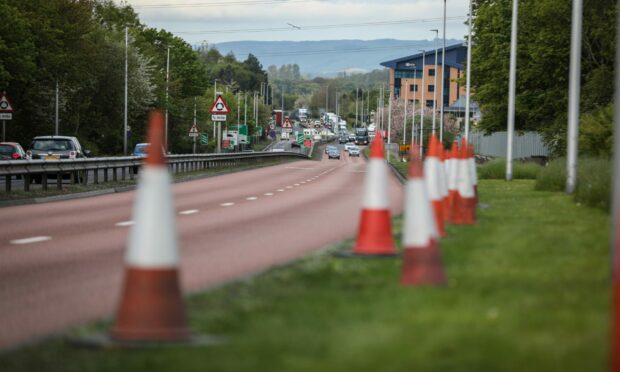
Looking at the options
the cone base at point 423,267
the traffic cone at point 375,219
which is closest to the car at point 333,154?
the traffic cone at point 375,219

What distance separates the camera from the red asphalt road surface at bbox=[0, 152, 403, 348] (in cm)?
981

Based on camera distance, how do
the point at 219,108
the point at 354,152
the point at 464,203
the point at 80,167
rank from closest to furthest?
the point at 464,203 → the point at 80,167 → the point at 219,108 → the point at 354,152

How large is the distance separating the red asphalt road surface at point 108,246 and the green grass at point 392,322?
103 cm

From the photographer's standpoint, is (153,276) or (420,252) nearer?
(153,276)

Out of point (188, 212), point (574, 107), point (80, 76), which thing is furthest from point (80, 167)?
point (80, 76)

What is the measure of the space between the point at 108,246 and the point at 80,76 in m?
58.7

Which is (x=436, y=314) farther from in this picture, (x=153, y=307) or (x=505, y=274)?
(x=505, y=274)

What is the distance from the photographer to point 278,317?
8180mm

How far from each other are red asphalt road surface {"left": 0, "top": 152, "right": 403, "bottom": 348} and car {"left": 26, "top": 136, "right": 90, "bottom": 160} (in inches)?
498

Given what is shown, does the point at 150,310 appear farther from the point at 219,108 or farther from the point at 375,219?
the point at 219,108

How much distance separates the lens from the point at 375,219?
484 inches

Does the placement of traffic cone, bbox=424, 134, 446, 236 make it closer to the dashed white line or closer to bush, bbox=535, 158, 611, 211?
bush, bbox=535, 158, 611, 211

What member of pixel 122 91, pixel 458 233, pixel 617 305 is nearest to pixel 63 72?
pixel 122 91

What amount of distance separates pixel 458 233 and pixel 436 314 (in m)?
7.66
